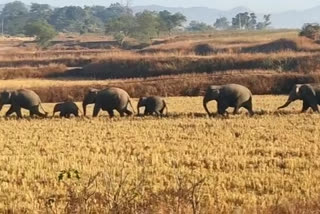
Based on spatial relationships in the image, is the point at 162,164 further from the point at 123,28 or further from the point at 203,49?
the point at 123,28

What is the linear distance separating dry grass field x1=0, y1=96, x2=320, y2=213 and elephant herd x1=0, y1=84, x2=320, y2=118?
122 cm

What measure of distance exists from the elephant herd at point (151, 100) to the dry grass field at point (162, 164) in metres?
1.22

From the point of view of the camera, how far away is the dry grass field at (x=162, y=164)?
31.3 feet

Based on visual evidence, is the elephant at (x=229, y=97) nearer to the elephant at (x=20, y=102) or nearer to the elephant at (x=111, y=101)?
the elephant at (x=111, y=101)

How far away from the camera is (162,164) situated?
15.2 metres

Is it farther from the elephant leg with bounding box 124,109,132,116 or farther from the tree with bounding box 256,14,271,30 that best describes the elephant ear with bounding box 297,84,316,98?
the tree with bounding box 256,14,271,30

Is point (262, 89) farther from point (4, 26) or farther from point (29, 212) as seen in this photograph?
point (4, 26)

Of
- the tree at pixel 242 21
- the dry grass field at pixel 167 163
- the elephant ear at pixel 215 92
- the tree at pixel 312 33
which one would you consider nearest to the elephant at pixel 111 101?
the dry grass field at pixel 167 163

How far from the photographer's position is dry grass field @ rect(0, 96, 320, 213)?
953 cm

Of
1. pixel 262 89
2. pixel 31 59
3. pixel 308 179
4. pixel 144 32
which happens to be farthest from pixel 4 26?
pixel 308 179

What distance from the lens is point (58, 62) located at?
59844 millimetres

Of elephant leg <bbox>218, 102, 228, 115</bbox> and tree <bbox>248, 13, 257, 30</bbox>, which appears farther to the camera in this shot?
tree <bbox>248, 13, 257, 30</bbox>

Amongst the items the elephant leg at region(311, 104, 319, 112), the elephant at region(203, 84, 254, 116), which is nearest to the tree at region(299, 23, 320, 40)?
the elephant leg at region(311, 104, 319, 112)

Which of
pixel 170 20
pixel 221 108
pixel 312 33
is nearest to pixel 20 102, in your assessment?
pixel 221 108
